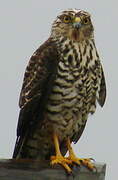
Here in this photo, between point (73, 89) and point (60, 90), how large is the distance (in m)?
0.14

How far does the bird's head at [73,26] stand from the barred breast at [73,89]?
0.42 feet

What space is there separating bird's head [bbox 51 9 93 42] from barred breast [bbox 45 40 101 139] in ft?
0.42

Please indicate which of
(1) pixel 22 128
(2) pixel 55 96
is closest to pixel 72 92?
(2) pixel 55 96

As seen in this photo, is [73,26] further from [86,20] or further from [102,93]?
[102,93]

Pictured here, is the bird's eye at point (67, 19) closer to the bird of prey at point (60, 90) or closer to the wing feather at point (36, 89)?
the bird of prey at point (60, 90)

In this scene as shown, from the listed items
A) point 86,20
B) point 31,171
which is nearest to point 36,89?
point 86,20

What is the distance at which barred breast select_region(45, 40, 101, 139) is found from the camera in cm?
589

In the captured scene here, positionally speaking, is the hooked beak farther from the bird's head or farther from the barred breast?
the barred breast

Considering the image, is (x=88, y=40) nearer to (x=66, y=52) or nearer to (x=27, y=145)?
(x=66, y=52)

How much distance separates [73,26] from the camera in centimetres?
637

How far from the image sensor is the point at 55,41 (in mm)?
6270

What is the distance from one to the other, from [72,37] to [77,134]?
1118 millimetres

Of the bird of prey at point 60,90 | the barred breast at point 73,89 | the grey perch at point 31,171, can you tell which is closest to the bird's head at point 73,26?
the bird of prey at point 60,90

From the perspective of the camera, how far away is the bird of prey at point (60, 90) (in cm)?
593
